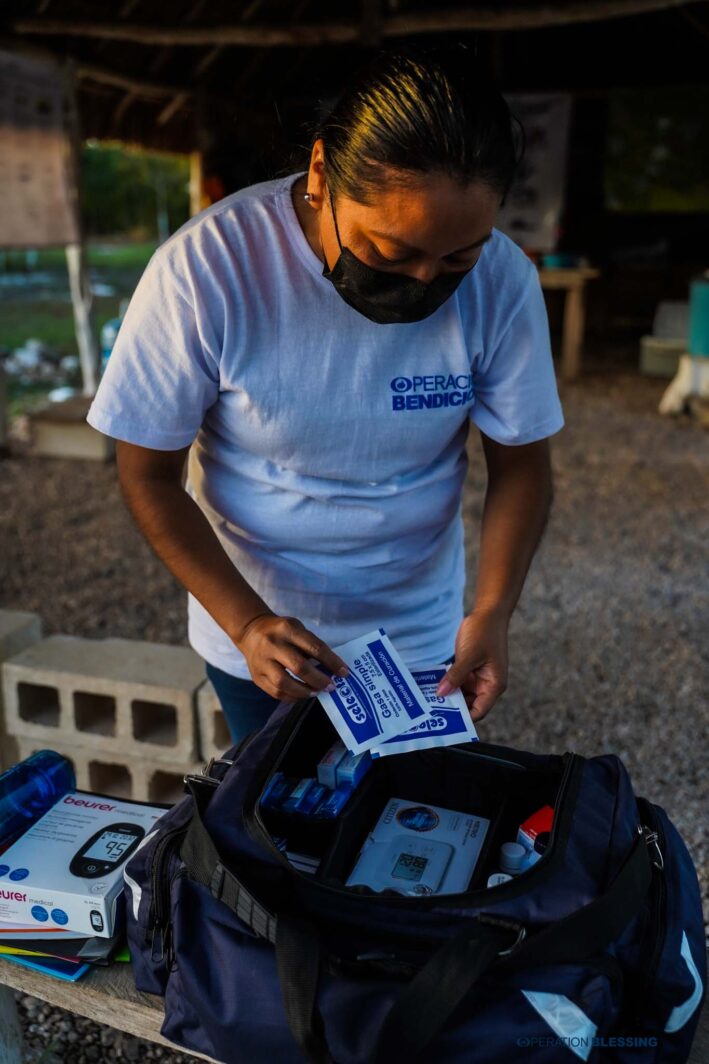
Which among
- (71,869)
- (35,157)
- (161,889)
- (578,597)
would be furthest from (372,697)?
(35,157)

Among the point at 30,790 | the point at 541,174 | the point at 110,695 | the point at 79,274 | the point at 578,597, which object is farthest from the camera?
the point at 541,174

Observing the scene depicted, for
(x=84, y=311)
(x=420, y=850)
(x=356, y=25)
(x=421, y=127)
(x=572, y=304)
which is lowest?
(x=572, y=304)

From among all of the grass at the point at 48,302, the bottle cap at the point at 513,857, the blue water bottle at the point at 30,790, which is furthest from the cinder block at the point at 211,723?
the grass at the point at 48,302

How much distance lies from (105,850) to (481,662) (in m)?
0.56

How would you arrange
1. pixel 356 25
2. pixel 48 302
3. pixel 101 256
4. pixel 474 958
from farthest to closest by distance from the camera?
pixel 101 256 < pixel 48 302 < pixel 356 25 < pixel 474 958

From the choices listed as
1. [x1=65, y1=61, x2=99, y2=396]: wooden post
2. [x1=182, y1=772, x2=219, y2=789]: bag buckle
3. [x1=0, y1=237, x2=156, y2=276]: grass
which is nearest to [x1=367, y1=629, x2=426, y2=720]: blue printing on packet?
[x1=182, y1=772, x2=219, y2=789]: bag buckle

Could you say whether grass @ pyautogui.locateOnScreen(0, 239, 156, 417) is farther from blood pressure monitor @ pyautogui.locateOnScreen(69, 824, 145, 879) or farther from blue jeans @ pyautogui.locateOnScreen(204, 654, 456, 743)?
blood pressure monitor @ pyautogui.locateOnScreen(69, 824, 145, 879)

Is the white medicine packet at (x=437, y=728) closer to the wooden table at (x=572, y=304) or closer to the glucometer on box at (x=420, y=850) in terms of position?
the glucometer on box at (x=420, y=850)

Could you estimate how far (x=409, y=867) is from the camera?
3.55ft

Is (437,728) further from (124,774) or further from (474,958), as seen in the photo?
(124,774)

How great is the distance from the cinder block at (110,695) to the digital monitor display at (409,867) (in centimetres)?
122

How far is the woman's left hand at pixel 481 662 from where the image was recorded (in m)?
1.25

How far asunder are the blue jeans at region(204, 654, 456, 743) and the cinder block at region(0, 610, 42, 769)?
1136 millimetres

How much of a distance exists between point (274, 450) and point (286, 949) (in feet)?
2.11
